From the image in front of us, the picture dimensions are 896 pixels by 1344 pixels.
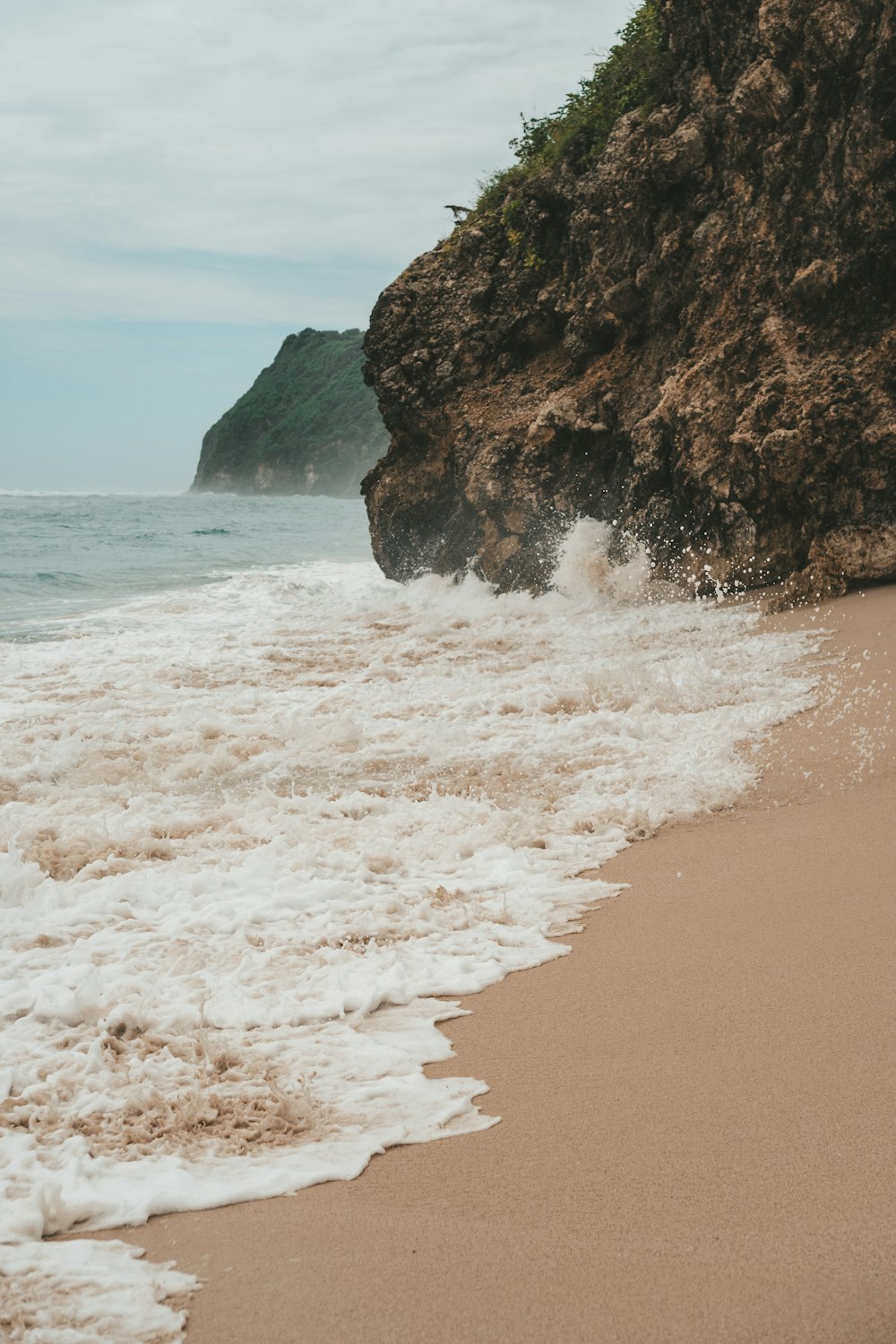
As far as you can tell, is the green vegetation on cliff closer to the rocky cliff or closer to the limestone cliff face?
the limestone cliff face

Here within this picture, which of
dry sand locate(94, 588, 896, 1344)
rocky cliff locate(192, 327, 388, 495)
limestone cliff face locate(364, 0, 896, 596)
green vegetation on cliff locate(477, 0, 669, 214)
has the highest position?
rocky cliff locate(192, 327, 388, 495)

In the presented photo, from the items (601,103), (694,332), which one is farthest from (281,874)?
(601,103)

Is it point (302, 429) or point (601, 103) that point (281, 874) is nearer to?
point (601, 103)

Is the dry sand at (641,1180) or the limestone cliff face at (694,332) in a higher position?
the limestone cliff face at (694,332)

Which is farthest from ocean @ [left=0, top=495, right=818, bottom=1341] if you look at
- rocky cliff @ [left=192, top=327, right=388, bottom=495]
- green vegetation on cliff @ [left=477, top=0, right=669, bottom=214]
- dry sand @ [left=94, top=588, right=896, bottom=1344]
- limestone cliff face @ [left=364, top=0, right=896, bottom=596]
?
rocky cliff @ [left=192, top=327, right=388, bottom=495]

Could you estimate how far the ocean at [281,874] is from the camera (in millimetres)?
2377

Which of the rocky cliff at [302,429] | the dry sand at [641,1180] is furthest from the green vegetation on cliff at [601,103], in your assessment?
the rocky cliff at [302,429]

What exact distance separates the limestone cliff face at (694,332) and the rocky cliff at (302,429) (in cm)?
8136

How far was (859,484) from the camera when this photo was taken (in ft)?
32.8

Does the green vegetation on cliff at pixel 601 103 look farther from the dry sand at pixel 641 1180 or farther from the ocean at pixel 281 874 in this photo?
the dry sand at pixel 641 1180

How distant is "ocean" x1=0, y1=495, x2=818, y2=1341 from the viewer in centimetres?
238

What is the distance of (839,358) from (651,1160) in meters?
9.59

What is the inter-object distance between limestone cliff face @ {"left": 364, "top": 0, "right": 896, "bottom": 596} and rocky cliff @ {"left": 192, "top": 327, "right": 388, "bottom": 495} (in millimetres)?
81358

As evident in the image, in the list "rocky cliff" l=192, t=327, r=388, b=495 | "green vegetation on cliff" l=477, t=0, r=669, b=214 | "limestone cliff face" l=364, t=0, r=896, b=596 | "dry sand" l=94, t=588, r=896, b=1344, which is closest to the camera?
"dry sand" l=94, t=588, r=896, b=1344
